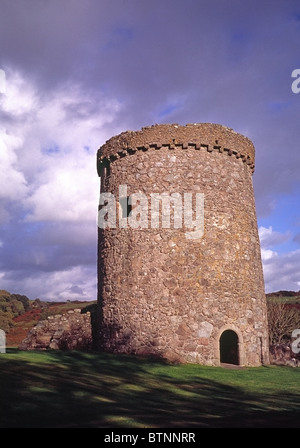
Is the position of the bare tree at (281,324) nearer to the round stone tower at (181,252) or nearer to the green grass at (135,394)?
the round stone tower at (181,252)

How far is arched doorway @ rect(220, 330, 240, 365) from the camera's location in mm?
15023

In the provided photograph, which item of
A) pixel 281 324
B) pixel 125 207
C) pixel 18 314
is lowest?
pixel 281 324

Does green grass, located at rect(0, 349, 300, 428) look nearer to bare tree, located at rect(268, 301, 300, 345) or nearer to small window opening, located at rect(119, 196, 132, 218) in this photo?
small window opening, located at rect(119, 196, 132, 218)

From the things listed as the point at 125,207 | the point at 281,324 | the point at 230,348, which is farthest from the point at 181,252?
the point at 281,324

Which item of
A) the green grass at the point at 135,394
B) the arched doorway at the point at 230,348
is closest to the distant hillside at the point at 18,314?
the arched doorway at the point at 230,348

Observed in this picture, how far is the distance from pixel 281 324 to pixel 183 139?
43.1ft

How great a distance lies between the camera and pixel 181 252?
47.7ft

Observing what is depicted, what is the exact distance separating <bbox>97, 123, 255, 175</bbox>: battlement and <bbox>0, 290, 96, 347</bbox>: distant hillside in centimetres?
1192

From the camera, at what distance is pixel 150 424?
256 inches

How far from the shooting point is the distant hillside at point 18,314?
26250 mm

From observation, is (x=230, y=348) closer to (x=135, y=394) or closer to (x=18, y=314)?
(x=135, y=394)
